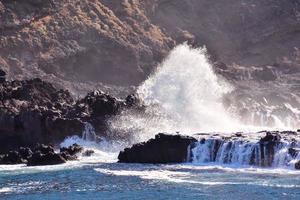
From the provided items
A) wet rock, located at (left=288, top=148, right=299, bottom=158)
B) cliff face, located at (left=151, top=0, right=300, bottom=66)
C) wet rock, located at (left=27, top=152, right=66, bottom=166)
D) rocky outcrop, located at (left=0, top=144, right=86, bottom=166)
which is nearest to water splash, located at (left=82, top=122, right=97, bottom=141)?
rocky outcrop, located at (left=0, top=144, right=86, bottom=166)

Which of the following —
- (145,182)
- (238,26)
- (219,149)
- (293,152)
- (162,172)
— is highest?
(238,26)

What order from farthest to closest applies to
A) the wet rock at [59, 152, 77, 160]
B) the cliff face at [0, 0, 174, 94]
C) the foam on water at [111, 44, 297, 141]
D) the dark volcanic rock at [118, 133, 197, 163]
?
the cliff face at [0, 0, 174, 94] → the foam on water at [111, 44, 297, 141] → the wet rock at [59, 152, 77, 160] → the dark volcanic rock at [118, 133, 197, 163]

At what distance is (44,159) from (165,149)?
11.6 metres

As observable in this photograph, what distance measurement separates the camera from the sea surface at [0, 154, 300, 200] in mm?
51969

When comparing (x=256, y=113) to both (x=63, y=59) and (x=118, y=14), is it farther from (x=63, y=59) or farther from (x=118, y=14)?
(x=118, y=14)

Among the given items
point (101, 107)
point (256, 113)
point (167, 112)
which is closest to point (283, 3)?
point (256, 113)

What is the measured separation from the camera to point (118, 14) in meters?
182

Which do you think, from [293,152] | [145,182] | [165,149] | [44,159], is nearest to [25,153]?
[44,159]

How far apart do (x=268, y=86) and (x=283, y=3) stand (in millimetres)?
34772

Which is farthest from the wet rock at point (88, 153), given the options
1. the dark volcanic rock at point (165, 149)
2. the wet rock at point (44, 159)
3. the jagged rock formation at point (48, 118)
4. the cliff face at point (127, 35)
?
the cliff face at point (127, 35)

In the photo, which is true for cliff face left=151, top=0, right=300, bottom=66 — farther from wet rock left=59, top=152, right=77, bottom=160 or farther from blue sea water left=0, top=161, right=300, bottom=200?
blue sea water left=0, top=161, right=300, bottom=200

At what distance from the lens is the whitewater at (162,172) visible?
52875 millimetres

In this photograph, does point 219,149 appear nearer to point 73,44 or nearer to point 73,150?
point 73,150

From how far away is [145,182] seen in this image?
191ft
